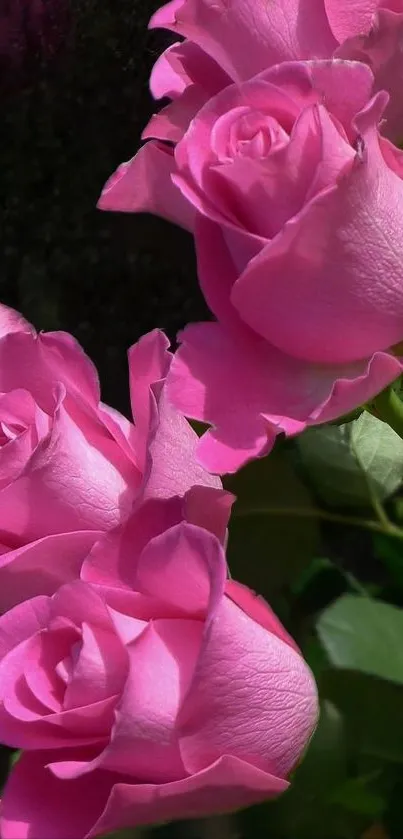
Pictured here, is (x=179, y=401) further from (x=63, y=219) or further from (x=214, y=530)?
(x=63, y=219)

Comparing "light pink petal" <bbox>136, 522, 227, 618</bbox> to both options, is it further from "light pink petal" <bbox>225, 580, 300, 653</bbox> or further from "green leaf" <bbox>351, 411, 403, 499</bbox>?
"green leaf" <bbox>351, 411, 403, 499</bbox>

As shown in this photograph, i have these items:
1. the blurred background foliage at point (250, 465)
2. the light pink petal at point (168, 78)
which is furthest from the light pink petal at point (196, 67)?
the blurred background foliage at point (250, 465)

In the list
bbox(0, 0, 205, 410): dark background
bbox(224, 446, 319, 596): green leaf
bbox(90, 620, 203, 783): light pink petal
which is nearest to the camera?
bbox(90, 620, 203, 783): light pink petal

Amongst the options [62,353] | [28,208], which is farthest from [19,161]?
[62,353]

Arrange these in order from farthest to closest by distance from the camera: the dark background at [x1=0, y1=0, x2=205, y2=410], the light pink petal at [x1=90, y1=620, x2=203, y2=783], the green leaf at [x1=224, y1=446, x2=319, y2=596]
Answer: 1. the dark background at [x1=0, y1=0, x2=205, y2=410]
2. the green leaf at [x1=224, y1=446, x2=319, y2=596]
3. the light pink petal at [x1=90, y1=620, x2=203, y2=783]

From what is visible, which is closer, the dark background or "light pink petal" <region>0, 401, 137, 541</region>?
"light pink petal" <region>0, 401, 137, 541</region>

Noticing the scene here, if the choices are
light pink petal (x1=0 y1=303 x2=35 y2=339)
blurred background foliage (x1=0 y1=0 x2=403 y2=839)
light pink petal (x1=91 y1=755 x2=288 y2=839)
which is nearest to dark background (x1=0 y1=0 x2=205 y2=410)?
blurred background foliage (x1=0 y1=0 x2=403 y2=839)
